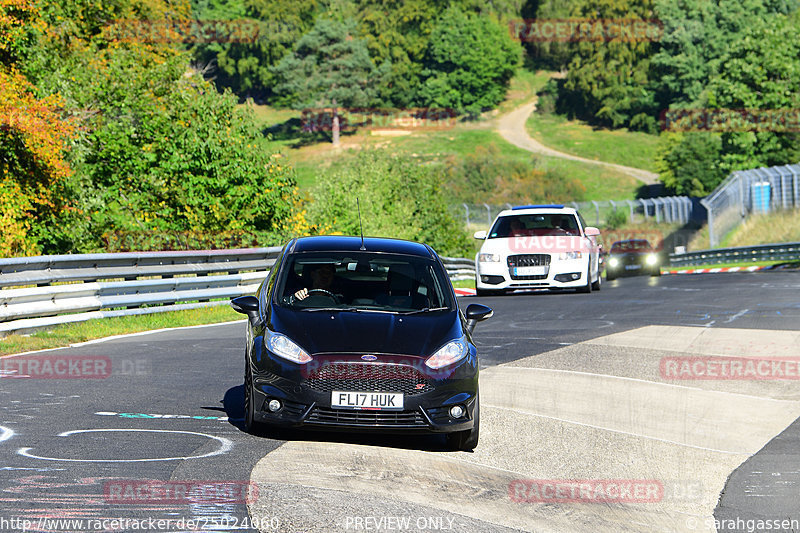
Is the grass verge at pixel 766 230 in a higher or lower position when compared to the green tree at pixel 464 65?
lower

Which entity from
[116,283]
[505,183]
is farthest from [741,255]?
[505,183]

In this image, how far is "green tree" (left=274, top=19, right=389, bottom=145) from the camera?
11925cm

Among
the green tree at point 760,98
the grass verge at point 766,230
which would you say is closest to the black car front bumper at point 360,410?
the grass verge at point 766,230

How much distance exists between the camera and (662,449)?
919cm

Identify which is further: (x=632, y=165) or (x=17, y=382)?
(x=632, y=165)

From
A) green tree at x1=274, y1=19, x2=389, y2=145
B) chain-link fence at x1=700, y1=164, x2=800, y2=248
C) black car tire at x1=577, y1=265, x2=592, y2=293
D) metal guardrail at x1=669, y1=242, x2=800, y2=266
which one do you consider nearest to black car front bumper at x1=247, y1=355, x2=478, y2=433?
black car tire at x1=577, y1=265, x2=592, y2=293

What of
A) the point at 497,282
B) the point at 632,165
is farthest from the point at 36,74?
the point at 632,165

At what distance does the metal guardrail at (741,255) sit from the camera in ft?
155

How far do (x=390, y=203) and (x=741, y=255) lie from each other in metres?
15.5

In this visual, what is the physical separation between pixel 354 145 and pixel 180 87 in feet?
278

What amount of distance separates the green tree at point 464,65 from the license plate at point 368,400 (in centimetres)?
12624

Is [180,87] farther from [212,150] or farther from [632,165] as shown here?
[632,165]

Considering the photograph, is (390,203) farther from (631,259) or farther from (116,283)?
(116,283)

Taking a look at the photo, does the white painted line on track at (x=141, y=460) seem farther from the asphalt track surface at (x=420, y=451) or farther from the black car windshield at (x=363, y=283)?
the black car windshield at (x=363, y=283)
